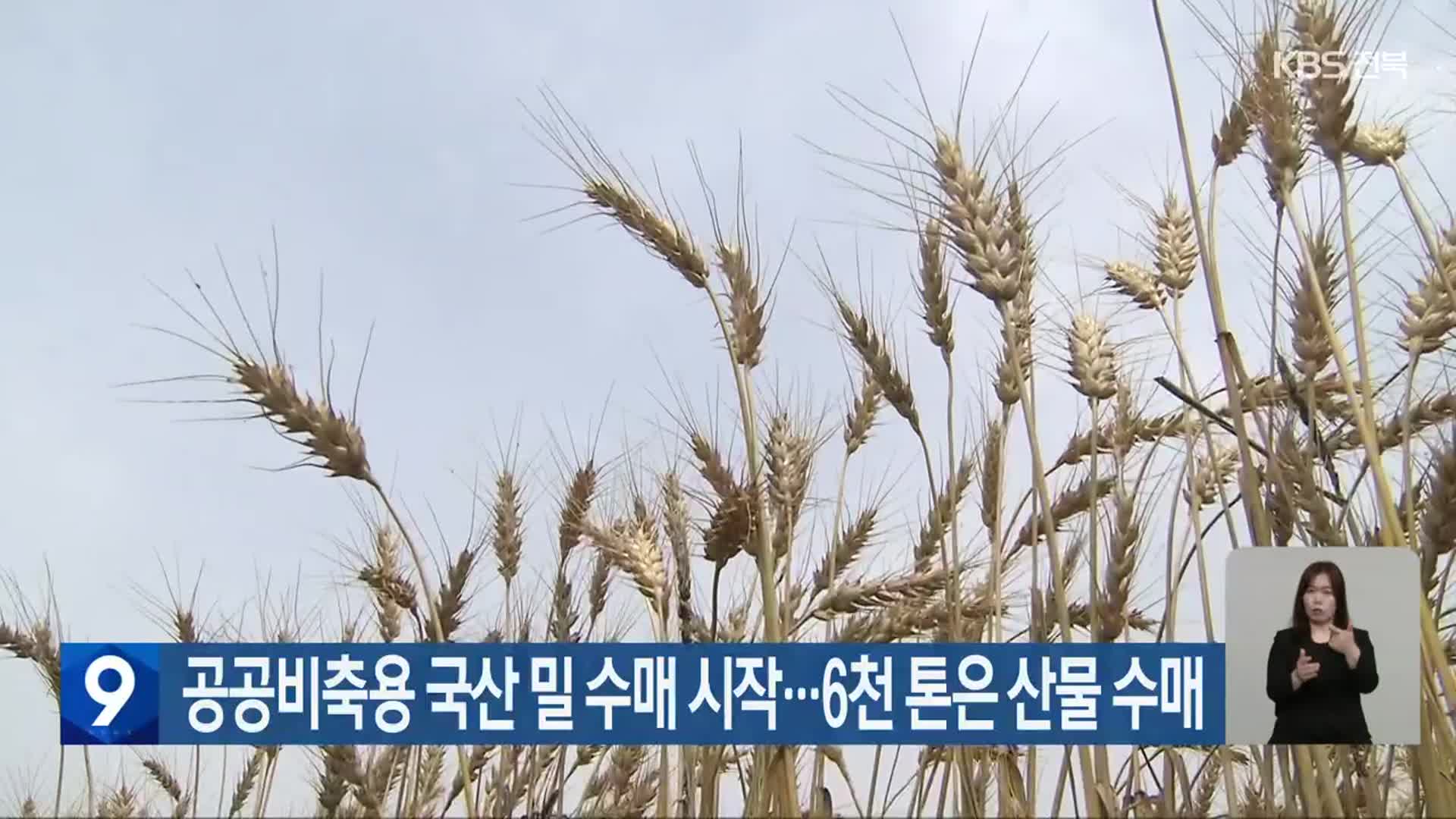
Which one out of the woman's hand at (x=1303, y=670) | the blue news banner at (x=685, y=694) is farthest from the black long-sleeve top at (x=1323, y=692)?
the blue news banner at (x=685, y=694)

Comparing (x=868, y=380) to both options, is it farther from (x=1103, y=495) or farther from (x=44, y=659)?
(x=44, y=659)

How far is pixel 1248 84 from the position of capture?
232 cm

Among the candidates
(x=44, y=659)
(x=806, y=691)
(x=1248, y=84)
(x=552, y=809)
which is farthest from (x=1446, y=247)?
(x=44, y=659)

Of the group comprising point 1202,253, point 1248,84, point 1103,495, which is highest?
point 1248,84

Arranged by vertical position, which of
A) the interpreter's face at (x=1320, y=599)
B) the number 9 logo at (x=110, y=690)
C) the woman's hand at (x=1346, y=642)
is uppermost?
the interpreter's face at (x=1320, y=599)

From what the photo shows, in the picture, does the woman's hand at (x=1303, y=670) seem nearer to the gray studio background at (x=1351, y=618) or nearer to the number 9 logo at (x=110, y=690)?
the gray studio background at (x=1351, y=618)

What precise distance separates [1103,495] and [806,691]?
109 centimetres

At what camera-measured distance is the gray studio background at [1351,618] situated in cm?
183

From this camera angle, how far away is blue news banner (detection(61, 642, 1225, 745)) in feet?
7.53

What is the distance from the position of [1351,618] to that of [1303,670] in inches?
→ 7.8

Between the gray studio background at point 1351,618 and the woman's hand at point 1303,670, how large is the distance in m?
0.05

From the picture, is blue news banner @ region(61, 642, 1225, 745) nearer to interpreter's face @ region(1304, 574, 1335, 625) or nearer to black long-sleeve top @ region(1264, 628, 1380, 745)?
black long-sleeve top @ region(1264, 628, 1380, 745)

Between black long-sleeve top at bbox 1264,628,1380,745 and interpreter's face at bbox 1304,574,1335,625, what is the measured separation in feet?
0.19

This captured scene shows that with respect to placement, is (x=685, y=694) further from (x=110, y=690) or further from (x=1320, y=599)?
(x=110, y=690)
